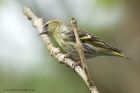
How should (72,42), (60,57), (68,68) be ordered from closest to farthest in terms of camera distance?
1. (60,57)
2. (72,42)
3. (68,68)

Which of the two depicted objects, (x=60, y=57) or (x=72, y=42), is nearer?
(x=60, y=57)

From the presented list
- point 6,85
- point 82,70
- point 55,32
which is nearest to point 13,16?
point 6,85

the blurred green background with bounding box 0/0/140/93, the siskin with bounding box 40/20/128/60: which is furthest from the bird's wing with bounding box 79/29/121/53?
the blurred green background with bounding box 0/0/140/93

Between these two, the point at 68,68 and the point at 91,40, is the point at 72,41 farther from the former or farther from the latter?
the point at 68,68

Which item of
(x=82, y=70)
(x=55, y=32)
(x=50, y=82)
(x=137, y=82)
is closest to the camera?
(x=82, y=70)

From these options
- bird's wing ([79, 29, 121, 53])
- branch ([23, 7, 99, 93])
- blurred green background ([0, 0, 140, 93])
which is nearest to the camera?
branch ([23, 7, 99, 93])

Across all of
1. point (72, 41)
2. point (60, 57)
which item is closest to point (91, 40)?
point (72, 41)

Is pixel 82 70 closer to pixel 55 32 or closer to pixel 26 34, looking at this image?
pixel 55 32

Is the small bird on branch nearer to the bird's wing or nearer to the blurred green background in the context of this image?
the bird's wing
